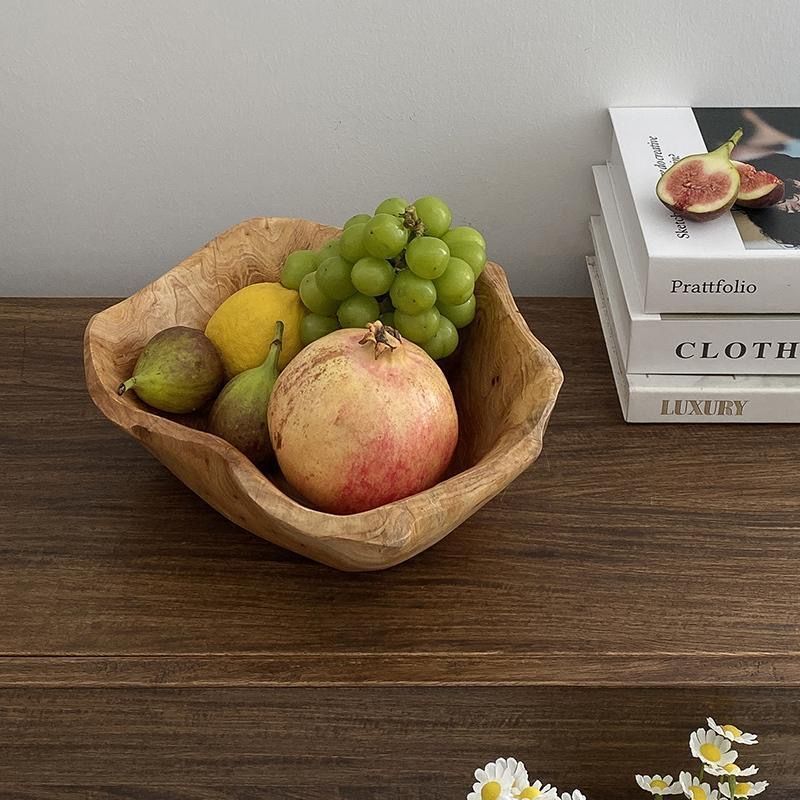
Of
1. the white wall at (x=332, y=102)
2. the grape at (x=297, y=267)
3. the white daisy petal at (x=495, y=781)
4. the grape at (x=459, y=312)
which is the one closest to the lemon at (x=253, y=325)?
the grape at (x=297, y=267)

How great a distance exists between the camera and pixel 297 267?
2.65 feet

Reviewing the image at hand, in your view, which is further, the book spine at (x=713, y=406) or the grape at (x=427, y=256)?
the book spine at (x=713, y=406)

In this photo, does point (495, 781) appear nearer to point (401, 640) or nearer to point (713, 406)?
point (401, 640)

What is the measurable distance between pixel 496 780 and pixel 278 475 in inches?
10.0

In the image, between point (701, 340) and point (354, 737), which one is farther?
point (701, 340)

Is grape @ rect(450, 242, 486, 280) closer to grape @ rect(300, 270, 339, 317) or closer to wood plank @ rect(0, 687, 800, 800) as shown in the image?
grape @ rect(300, 270, 339, 317)

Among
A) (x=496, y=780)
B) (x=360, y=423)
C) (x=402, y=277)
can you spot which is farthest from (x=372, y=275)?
(x=496, y=780)

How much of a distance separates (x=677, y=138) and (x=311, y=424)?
0.44m

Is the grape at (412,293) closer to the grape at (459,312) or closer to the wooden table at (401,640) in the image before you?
the grape at (459,312)

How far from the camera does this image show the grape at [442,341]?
767 millimetres

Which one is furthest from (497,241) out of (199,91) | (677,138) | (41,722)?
(41,722)

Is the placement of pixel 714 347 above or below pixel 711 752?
above

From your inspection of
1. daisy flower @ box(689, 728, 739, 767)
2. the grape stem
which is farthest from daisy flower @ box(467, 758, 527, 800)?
the grape stem

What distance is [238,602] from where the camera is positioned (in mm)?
715
